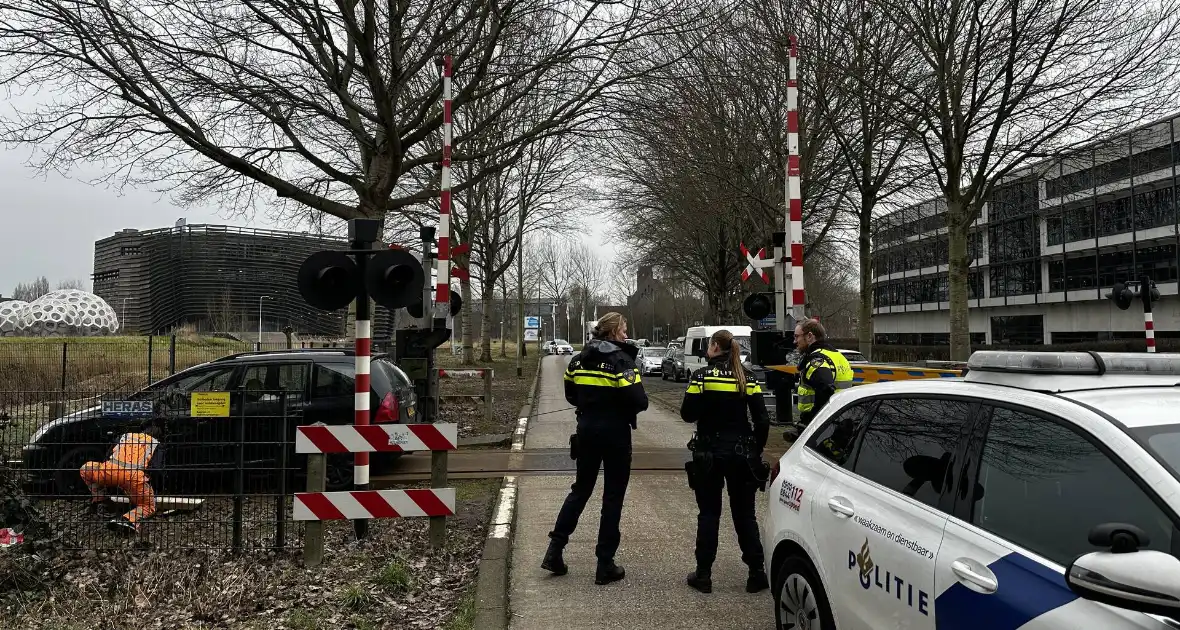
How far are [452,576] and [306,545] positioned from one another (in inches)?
42.6

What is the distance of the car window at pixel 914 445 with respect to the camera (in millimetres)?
2822

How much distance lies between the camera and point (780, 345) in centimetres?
920

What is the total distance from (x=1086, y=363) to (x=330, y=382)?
25.3 feet

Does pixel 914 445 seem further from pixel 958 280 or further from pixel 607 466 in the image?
pixel 958 280

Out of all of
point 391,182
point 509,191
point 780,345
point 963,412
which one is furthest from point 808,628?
point 509,191

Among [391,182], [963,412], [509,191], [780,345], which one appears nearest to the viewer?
[963,412]

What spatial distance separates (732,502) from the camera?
4.94m

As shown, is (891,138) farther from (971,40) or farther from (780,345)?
(780,345)

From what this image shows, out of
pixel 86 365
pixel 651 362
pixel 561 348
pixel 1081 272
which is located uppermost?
pixel 1081 272

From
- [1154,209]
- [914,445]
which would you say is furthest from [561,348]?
[914,445]

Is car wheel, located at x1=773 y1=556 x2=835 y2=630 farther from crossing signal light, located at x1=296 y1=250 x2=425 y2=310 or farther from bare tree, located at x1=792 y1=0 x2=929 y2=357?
bare tree, located at x1=792 y1=0 x2=929 y2=357

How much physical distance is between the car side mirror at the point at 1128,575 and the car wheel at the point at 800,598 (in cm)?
145

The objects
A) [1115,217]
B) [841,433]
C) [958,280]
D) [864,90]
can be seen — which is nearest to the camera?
[841,433]

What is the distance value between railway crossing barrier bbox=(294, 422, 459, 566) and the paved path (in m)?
0.83
